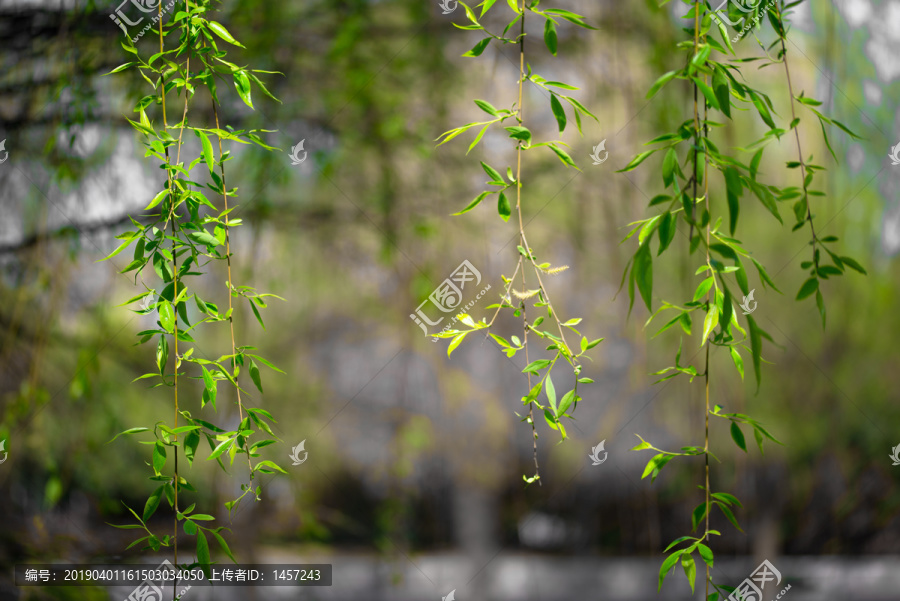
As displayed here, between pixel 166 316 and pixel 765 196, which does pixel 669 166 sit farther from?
pixel 166 316

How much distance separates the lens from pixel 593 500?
1.15m

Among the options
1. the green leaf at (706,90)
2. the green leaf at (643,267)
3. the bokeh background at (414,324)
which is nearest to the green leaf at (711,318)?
the green leaf at (643,267)

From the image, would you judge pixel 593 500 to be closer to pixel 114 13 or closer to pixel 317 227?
pixel 317 227

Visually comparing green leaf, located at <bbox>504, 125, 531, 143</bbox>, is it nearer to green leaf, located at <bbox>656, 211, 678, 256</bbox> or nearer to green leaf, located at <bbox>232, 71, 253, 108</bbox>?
green leaf, located at <bbox>656, 211, 678, 256</bbox>

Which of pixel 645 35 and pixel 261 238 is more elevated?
pixel 645 35

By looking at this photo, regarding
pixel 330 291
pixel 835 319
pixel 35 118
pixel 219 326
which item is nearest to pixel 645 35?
pixel 835 319

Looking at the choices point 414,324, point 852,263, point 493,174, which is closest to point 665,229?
point 493,174

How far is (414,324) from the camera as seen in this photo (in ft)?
3.79

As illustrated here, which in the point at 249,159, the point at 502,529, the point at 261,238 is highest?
the point at 249,159

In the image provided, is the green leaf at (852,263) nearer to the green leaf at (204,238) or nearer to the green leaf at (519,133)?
the green leaf at (519,133)

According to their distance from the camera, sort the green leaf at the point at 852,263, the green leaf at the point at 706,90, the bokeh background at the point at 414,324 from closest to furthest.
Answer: the green leaf at the point at 706,90 → the green leaf at the point at 852,263 → the bokeh background at the point at 414,324

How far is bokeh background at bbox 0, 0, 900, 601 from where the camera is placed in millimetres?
1139

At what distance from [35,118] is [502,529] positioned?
118 cm

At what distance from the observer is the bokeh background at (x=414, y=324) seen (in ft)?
3.74
